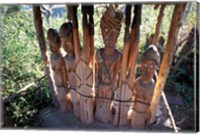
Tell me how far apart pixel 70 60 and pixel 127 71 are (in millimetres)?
237

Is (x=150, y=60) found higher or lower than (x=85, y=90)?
higher

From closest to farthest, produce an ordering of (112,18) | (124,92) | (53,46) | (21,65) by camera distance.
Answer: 1. (112,18)
2. (124,92)
3. (53,46)
4. (21,65)

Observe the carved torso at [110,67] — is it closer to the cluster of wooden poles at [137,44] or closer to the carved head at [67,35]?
the cluster of wooden poles at [137,44]

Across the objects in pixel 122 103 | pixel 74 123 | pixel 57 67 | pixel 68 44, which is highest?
pixel 68 44

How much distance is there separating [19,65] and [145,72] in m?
0.64

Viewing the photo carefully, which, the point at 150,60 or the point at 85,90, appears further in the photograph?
the point at 85,90

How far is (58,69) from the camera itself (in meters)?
1.28

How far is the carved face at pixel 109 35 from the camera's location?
1.04 meters

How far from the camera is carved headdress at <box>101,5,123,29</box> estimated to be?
103cm

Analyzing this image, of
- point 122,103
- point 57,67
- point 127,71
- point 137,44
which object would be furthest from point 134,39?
point 57,67

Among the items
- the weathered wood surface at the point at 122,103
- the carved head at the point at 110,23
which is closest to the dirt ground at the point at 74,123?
the weathered wood surface at the point at 122,103

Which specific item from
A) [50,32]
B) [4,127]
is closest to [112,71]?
[50,32]

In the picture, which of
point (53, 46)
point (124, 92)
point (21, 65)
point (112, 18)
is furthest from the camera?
point (21, 65)

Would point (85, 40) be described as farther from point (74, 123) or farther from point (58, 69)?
point (74, 123)
